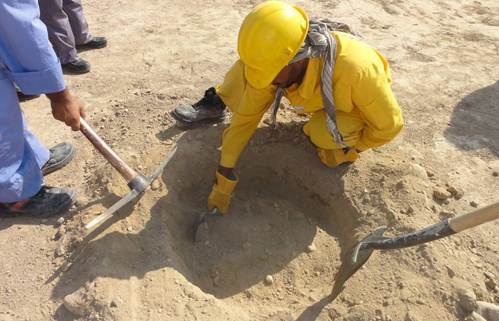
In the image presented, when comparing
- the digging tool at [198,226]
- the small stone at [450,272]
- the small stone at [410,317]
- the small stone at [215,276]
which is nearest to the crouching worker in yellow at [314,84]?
the digging tool at [198,226]

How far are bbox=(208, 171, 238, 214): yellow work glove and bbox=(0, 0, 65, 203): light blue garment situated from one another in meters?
1.01

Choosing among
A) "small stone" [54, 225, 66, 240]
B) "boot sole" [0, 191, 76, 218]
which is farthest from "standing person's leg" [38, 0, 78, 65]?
"small stone" [54, 225, 66, 240]

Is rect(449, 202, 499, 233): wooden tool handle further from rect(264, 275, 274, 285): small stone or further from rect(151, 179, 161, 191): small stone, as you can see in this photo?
rect(151, 179, 161, 191): small stone

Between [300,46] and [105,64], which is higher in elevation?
[300,46]

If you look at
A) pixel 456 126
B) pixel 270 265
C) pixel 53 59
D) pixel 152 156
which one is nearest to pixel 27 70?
pixel 53 59

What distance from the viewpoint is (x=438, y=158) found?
9.86 feet

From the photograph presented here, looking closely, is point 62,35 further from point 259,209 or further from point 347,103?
point 347,103

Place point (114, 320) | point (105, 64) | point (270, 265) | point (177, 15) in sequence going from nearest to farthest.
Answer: point (114, 320), point (270, 265), point (105, 64), point (177, 15)

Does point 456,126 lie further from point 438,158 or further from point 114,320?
point 114,320

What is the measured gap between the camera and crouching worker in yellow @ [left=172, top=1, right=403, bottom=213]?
2.12 metres

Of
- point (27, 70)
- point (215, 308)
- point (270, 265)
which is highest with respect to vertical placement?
point (27, 70)

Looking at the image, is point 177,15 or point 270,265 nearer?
point 270,265

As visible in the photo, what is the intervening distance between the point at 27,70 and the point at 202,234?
1316mm

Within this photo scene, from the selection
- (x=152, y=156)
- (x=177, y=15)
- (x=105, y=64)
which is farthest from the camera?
(x=177, y=15)
